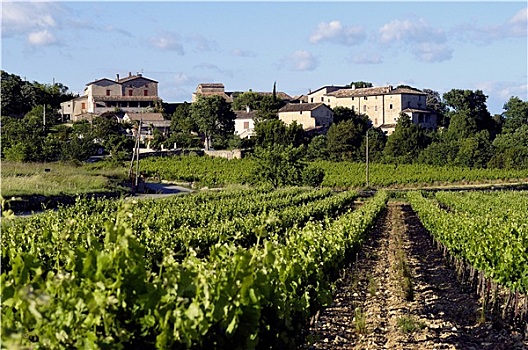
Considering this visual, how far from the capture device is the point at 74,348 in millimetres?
4461

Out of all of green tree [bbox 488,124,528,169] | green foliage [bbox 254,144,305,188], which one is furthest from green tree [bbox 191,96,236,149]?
green tree [bbox 488,124,528,169]

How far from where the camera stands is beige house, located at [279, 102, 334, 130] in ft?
295

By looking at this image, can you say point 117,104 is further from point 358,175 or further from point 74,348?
point 74,348

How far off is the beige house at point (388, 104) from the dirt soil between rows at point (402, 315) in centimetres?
8105

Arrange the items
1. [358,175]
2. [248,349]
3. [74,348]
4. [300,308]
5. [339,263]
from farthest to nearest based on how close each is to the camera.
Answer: [358,175], [339,263], [300,308], [248,349], [74,348]

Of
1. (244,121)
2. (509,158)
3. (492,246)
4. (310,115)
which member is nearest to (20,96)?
(244,121)

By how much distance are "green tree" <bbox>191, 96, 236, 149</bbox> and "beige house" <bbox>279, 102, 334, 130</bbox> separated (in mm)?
9346

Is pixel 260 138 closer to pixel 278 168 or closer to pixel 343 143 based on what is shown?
pixel 343 143

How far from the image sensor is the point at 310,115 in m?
90.0

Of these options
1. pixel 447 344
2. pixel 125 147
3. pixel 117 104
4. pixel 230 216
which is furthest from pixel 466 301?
pixel 117 104

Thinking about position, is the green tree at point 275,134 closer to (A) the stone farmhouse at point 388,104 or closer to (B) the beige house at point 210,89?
(A) the stone farmhouse at point 388,104

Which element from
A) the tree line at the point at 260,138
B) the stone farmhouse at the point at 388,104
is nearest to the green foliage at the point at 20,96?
the tree line at the point at 260,138

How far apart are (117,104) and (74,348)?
96.4 m

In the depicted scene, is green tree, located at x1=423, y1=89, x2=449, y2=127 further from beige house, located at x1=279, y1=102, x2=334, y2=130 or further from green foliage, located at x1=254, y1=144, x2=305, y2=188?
green foliage, located at x1=254, y1=144, x2=305, y2=188
